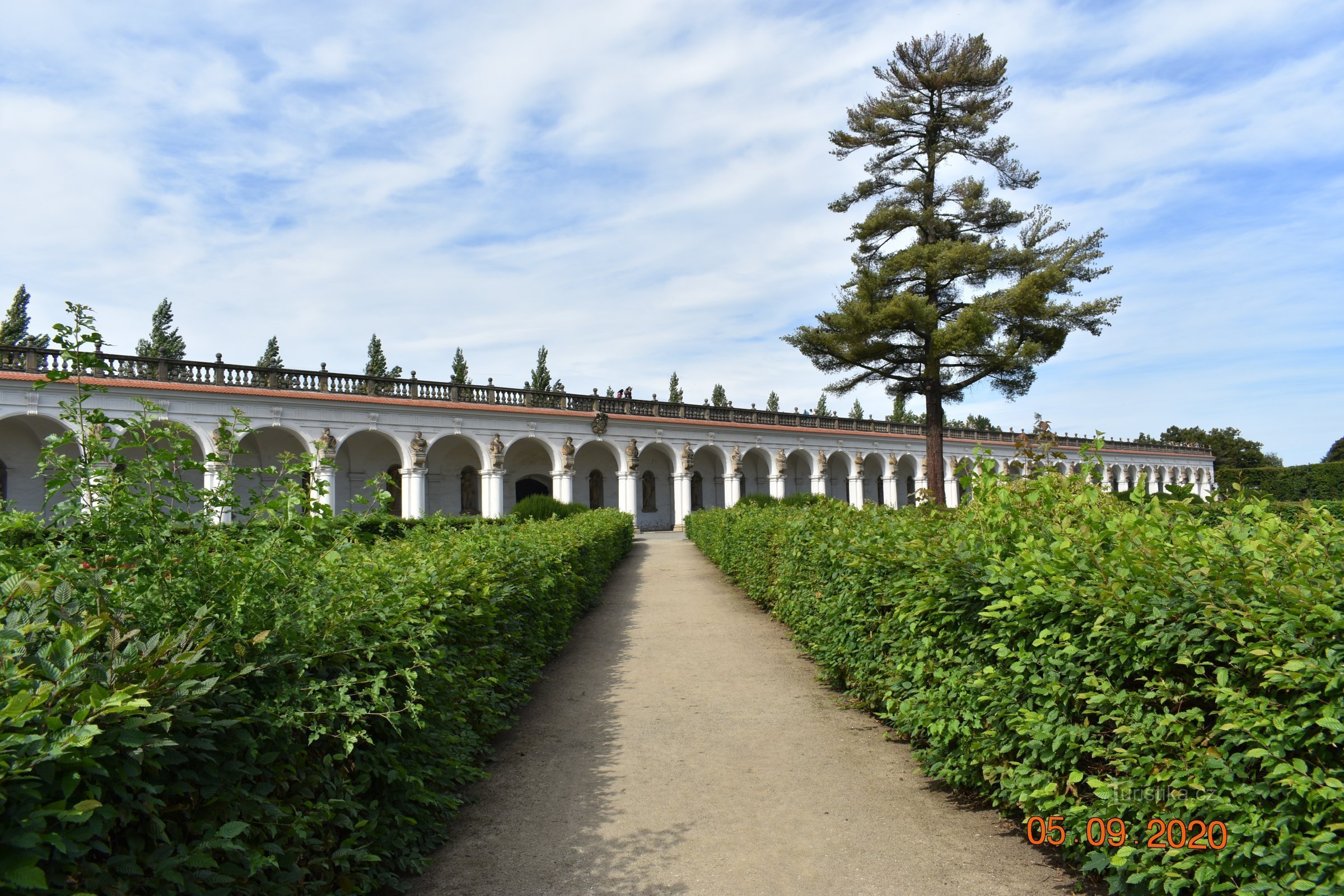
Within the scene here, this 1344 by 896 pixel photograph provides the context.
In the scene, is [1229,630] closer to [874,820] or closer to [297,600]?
[874,820]

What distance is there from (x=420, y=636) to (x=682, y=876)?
1.90 metres

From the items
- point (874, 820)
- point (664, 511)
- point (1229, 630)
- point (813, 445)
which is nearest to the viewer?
point (1229, 630)

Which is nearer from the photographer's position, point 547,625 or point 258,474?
point 258,474

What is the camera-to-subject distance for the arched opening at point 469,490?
33.8 metres

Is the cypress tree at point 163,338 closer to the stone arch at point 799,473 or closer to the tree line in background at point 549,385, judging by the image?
the tree line in background at point 549,385

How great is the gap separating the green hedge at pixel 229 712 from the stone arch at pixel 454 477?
93.5 ft

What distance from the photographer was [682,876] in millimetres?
4062

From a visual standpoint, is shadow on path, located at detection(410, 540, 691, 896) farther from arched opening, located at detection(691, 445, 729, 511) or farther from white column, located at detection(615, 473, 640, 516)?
arched opening, located at detection(691, 445, 729, 511)

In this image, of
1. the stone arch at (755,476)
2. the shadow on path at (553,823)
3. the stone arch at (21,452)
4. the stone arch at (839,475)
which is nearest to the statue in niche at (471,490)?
the stone arch at (21,452)

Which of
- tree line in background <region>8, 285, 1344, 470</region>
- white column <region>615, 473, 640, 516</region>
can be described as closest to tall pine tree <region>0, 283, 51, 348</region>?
tree line in background <region>8, 285, 1344, 470</region>

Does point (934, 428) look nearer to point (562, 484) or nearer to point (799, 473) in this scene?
point (562, 484)

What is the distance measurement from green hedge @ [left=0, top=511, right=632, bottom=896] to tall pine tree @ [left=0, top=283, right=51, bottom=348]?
164 ft

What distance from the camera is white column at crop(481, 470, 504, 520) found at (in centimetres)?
3188

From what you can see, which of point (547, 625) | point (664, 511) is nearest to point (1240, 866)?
point (547, 625)
